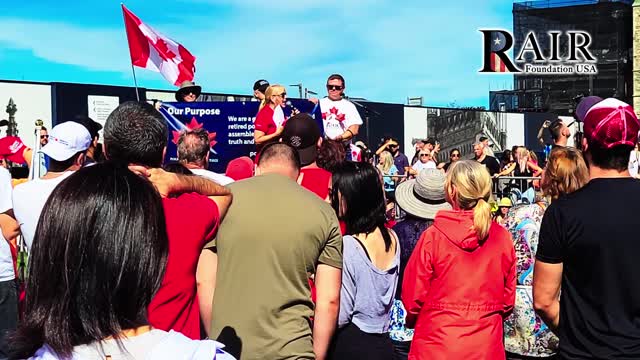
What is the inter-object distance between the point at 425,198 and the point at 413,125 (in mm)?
18987

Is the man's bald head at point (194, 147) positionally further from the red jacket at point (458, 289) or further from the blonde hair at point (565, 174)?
the blonde hair at point (565, 174)

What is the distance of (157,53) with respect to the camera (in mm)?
8141

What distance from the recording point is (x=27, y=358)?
1745 mm

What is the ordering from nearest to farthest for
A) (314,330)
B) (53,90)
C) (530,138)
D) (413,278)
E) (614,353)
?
(614,353), (314,330), (413,278), (53,90), (530,138)

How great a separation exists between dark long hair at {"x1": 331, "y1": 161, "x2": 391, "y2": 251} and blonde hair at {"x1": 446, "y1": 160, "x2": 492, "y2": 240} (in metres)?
0.47

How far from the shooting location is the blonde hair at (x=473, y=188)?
427cm

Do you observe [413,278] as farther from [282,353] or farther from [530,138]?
[530,138]

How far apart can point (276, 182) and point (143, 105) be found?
2.63 feet

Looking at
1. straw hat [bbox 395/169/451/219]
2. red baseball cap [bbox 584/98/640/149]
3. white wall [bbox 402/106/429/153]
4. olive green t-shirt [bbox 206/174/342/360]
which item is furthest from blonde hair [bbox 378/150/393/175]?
red baseball cap [bbox 584/98/640/149]

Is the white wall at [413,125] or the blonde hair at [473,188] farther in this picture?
the white wall at [413,125]

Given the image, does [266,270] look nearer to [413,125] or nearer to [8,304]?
[8,304]

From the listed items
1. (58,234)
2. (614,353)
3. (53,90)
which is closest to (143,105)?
(58,234)

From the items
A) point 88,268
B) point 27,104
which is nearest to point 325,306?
point 88,268

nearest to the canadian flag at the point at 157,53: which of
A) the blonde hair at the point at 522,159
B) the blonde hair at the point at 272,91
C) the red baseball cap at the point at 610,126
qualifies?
the blonde hair at the point at 272,91
